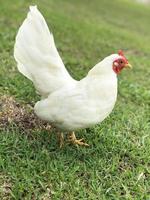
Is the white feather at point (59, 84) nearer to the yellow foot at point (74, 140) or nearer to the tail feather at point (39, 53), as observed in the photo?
the tail feather at point (39, 53)

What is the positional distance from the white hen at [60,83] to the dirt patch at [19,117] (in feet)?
1.62

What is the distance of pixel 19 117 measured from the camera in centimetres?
486

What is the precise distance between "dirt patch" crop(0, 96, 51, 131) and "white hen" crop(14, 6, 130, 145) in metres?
0.49

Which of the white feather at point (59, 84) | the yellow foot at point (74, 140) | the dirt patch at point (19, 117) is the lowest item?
the dirt patch at point (19, 117)

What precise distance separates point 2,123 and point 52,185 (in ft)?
3.35

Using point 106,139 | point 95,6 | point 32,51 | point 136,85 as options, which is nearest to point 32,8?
point 32,51

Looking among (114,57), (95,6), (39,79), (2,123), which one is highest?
(114,57)

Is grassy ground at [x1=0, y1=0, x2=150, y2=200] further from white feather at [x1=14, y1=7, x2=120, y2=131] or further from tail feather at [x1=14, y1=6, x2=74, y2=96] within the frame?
tail feather at [x1=14, y1=6, x2=74, y2=96]

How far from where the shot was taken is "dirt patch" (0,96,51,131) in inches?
186

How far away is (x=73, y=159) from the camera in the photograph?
433 cm

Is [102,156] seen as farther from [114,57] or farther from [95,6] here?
[95,6]

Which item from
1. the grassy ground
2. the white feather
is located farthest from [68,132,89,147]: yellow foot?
the white feather

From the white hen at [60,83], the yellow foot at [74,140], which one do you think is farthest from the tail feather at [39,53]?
the yellow foot at [74,140]

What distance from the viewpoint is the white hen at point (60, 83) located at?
13.3 ft
